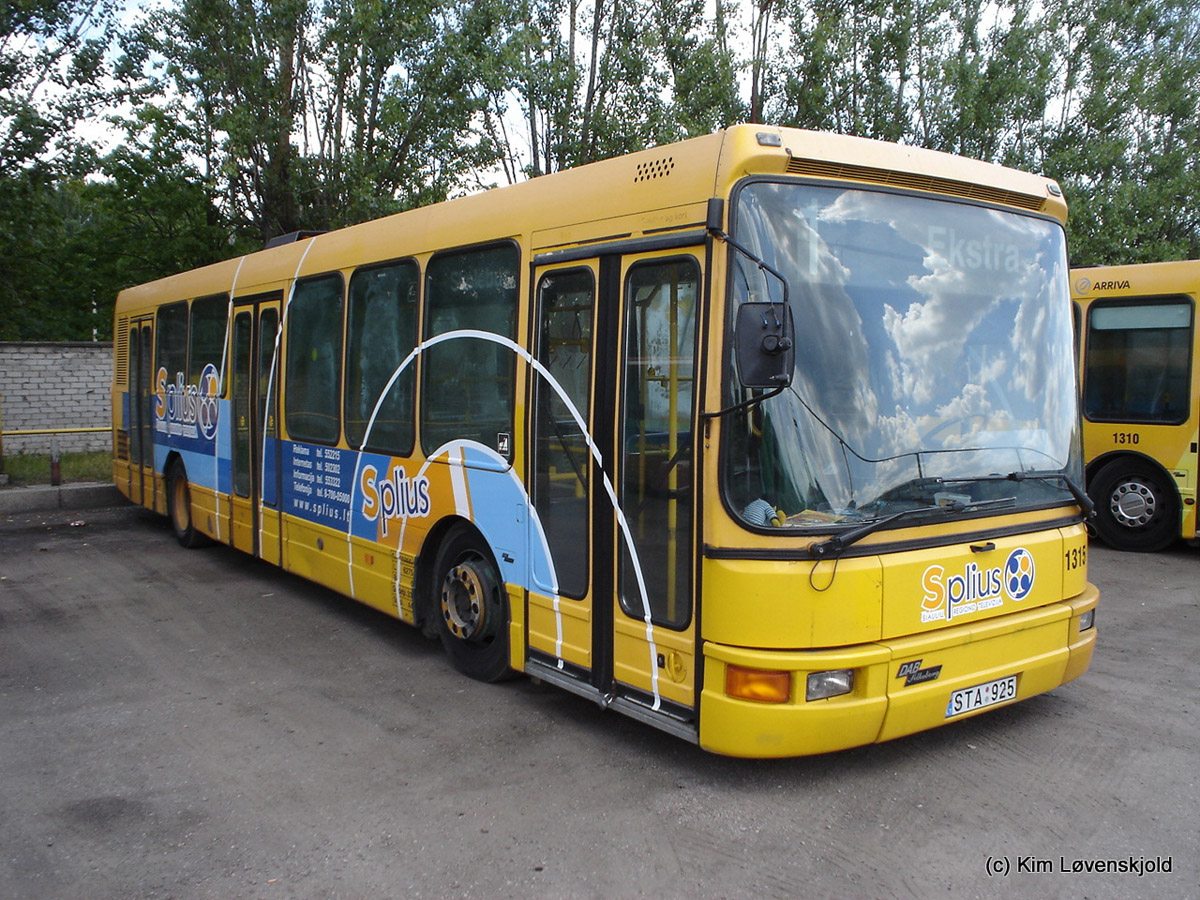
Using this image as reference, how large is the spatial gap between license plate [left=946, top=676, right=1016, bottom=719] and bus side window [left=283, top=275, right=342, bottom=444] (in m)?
4.91

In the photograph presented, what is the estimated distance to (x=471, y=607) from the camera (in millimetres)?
6020

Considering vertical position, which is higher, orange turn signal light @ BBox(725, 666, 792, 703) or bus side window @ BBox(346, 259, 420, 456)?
bus side window @ BBox(346, 259, 420, 456)

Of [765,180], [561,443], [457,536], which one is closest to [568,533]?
[561,443]

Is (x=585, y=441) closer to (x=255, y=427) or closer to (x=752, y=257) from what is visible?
(x=752, y=257)

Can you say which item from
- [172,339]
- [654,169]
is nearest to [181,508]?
[172,339]

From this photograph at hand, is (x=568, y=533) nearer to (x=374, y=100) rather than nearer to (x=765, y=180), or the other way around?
(x=765, y=180)

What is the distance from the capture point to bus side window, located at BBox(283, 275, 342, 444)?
25.0 feet

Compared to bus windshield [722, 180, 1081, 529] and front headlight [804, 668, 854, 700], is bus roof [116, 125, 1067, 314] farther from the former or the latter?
front headlight [804, 668, 854, 700]

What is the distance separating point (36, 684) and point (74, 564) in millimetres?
4290

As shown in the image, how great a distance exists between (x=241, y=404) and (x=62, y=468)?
26.1 feet

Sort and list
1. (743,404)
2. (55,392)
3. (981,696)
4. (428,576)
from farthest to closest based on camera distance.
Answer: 1. (55,392)
2. (428,576)
3. (981,696)
4. (743,404)

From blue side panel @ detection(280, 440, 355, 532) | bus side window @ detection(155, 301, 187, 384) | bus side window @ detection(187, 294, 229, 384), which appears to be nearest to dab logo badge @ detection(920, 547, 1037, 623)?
blue side panel @ detection(280, 440, 355, 532)

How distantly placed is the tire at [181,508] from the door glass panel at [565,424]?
21.7ft

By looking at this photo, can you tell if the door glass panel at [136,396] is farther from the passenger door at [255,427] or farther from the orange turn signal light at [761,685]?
the orange turn signal light at [761,685]
